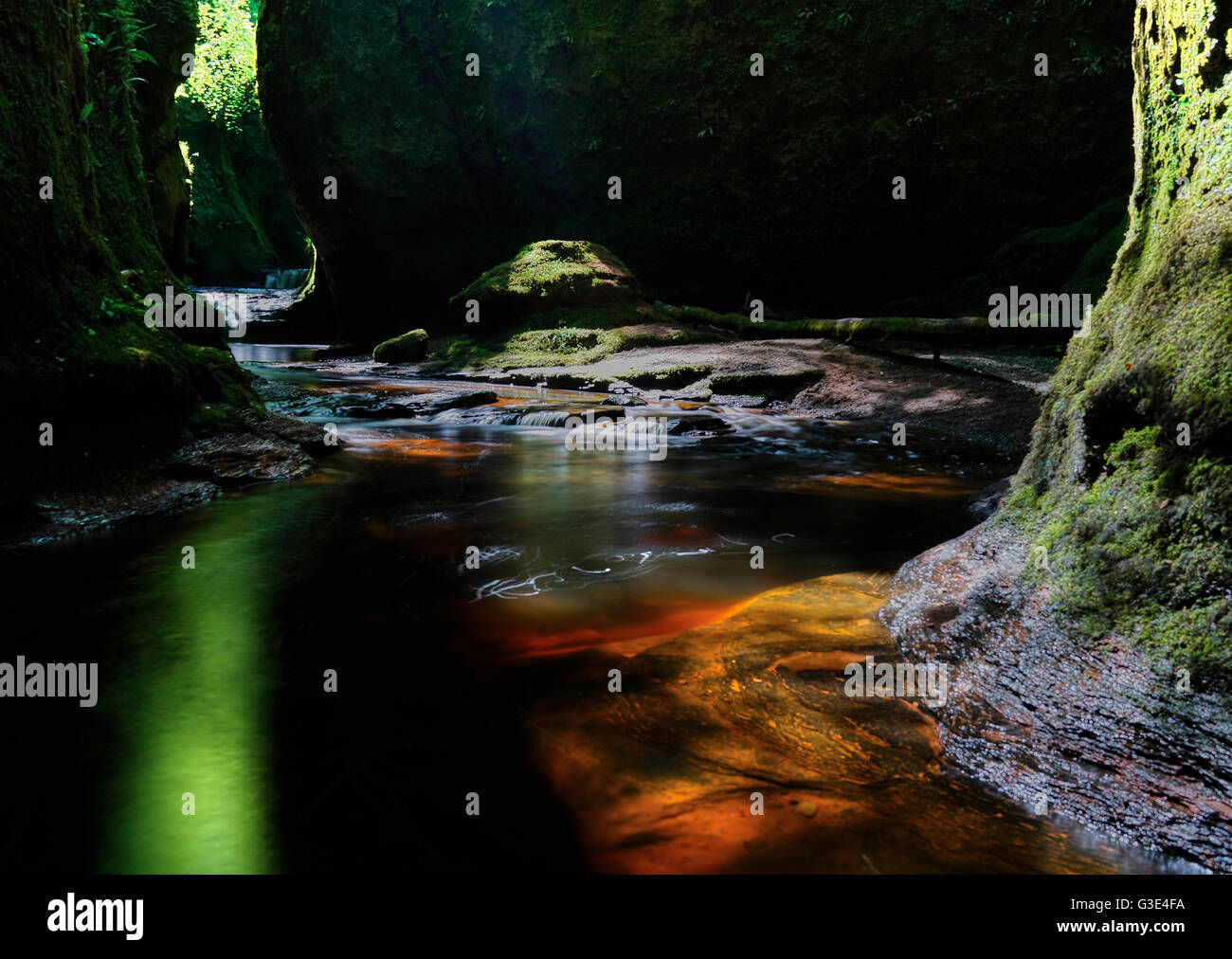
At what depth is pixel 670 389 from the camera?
1209 cm

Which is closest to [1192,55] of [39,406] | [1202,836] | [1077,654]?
[1077,654]

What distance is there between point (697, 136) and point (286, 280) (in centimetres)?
2388

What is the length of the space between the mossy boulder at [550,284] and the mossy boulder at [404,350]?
1.77 m

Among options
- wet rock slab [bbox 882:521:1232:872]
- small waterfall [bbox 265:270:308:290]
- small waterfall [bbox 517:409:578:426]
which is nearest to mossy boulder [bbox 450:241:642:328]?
small waterfall [bbox 517:409:578:426]

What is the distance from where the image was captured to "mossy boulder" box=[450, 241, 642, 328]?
16.0 meters

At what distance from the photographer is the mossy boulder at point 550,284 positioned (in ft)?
52.5

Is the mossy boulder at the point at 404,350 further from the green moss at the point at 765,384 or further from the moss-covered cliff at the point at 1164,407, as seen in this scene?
the moss-covered cliff at the point at 1164,407

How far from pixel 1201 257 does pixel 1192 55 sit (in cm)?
101

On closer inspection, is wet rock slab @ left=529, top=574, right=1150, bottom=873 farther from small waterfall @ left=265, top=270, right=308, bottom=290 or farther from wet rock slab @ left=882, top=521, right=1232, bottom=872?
small waterfall @ left=265, top=270, right=308, bottom=290

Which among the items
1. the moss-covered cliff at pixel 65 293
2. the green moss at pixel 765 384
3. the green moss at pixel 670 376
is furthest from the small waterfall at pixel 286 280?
the moss-covered cliff at pixel 65 293

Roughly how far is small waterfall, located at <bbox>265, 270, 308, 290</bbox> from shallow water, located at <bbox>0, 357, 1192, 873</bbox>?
102 feet

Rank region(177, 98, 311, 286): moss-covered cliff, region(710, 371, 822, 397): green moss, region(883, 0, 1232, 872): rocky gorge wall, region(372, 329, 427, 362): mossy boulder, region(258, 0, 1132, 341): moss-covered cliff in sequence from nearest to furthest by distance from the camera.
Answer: region(883, 0, 1232, 872): rocky gorge wall
region(710, 371, 822, 397): green moss
region(258, 0, 1132, 341): moss-covered cliff
region(372, 329, 427, 362): mossy boulder
region(177, 98, 311, 286): moss-covered cliff

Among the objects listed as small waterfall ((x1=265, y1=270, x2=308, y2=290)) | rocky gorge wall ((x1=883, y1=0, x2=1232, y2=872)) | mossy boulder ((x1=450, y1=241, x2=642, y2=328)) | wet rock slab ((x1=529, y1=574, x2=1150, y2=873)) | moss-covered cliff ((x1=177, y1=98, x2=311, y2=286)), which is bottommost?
wet rock slab ((x1=529, y1=574, x2=1150, y2=873))

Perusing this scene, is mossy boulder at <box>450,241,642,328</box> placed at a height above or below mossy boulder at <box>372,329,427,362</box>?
above
